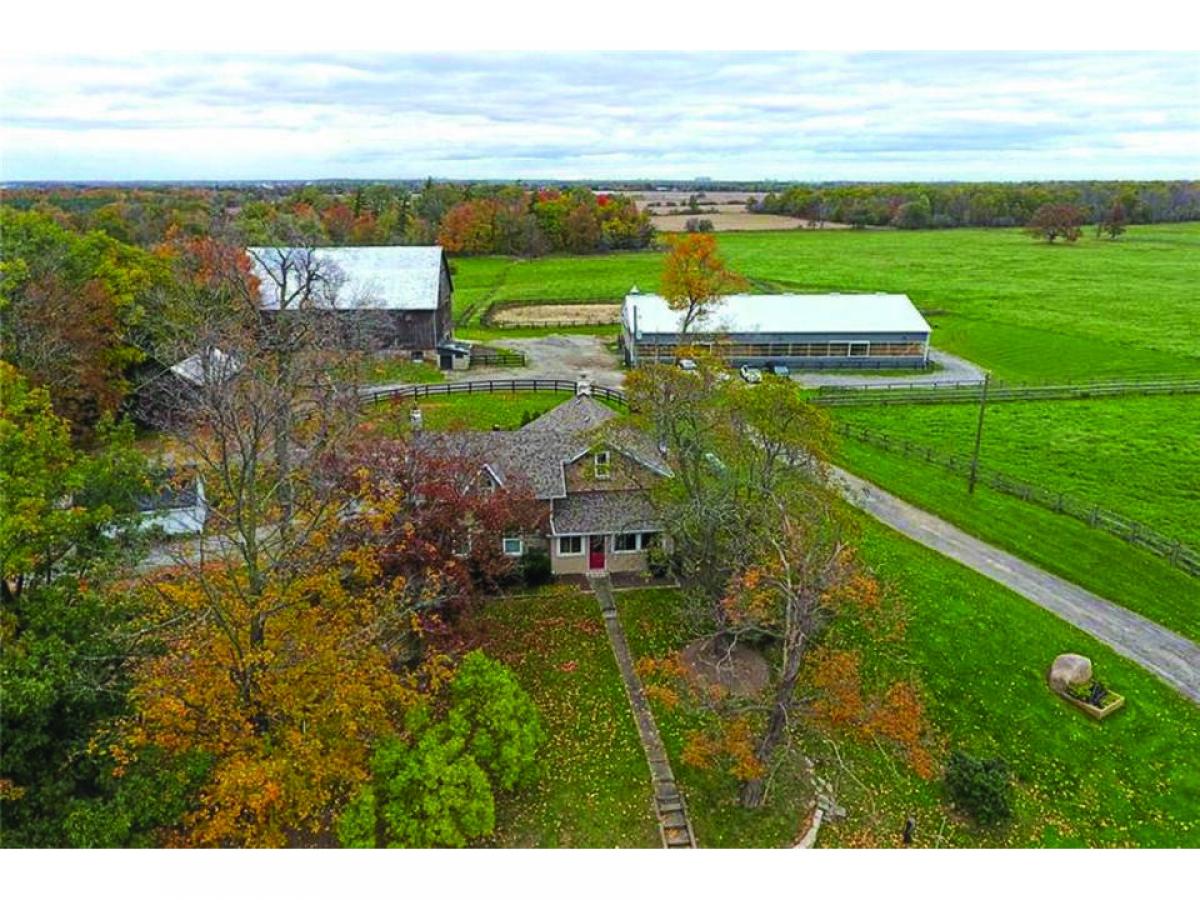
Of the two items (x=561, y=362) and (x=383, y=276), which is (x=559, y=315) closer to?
(x=561, y=362)

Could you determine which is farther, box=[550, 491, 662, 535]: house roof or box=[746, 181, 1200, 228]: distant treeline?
box=[746, 181, 1200, 228]: distant treeline

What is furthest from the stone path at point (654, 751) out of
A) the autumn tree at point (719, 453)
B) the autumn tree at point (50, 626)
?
the autumn tree at point (50, 626)

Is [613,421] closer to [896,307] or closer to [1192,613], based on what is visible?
[1192,613]

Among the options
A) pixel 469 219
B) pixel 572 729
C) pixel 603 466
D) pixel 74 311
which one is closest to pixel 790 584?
pixel 572 729

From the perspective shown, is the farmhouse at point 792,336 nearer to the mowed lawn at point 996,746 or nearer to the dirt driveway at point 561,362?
the dirt driveway at point 561,362

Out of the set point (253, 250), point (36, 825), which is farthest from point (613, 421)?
point (253, 250)

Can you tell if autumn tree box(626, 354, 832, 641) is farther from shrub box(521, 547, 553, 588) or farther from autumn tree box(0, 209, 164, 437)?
autumn tree box(0, 209, 164, 437)

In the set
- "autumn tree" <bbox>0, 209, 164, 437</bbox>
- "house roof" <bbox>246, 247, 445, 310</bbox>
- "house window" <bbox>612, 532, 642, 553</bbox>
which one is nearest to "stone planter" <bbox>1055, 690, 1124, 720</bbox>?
"house window" <bbox>612, 532, 642, 553</bbox>

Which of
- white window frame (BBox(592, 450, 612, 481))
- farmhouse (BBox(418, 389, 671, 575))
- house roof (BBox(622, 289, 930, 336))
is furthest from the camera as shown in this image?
house roof (BBox(622, 289, 930, 336))
